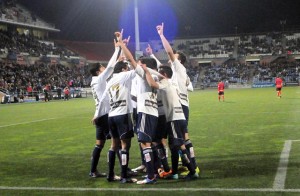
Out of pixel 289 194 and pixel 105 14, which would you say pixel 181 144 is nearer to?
pixel 289 194

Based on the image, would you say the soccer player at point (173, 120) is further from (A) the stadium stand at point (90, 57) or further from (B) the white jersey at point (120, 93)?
(A) the stadium stand at point (90, 57)

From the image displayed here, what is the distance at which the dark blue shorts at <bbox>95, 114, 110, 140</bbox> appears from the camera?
7.54 meters

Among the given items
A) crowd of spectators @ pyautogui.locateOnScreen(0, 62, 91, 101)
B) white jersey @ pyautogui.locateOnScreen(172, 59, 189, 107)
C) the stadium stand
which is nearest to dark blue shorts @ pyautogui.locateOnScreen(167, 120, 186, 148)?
white jersey @ pyautogui.locateOnScreen(172, 59, 189, 107)

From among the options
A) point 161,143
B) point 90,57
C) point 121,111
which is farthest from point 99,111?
point 90,57

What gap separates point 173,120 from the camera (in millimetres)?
7148

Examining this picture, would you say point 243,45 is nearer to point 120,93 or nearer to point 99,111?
point 99,111

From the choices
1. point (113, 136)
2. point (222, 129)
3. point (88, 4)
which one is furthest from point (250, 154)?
point (88, 4)

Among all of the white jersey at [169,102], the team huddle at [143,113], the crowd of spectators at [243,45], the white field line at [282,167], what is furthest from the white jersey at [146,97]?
the crowd of spectators at [243,45]

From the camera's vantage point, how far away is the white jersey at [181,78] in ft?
25.3

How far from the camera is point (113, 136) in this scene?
7.31 m

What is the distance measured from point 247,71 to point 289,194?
6436cm

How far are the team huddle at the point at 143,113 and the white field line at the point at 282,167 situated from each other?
54.4 inches

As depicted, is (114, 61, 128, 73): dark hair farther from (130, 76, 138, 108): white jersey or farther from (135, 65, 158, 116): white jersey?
(135, 65, 158, 116): white jersey

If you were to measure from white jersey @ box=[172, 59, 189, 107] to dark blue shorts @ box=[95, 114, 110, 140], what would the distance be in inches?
59.0
